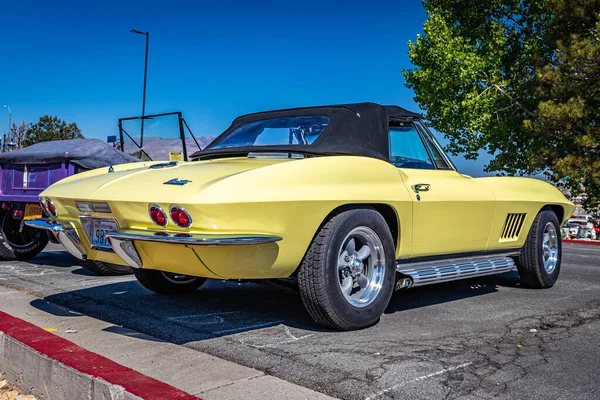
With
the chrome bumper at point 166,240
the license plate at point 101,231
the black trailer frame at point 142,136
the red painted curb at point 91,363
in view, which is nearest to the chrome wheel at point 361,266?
the chrome bumper at point 166,240

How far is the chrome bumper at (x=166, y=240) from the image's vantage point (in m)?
3.17

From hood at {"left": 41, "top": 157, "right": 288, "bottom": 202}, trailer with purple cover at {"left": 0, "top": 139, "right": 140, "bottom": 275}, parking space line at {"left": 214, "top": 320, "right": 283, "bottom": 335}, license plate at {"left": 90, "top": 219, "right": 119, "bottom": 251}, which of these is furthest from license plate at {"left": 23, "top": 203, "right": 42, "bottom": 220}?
parking space line at {"left": 214, "top": 320, "right": 283, "bottom": 335}

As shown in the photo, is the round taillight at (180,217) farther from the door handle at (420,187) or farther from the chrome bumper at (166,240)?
the door handle at (420,187)

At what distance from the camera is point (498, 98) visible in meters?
26.9

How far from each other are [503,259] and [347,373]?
272cm

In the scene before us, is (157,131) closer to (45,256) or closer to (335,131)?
(45,256)

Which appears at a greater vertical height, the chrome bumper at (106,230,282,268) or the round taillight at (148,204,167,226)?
the round taillight at (148,204,167,226)

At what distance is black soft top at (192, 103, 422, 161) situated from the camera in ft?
14.0

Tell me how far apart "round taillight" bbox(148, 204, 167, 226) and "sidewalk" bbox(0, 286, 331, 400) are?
71cm

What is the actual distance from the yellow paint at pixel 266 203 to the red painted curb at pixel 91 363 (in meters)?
0.64

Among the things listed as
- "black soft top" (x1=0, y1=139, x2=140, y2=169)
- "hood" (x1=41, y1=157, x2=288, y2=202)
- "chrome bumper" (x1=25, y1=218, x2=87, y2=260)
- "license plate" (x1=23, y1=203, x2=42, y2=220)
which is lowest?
"chrome bumper" (x1=25, y1=218, x2=87, y2=260)

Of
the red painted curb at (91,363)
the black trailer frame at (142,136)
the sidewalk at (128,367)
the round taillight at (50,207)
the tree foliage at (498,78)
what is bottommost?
the sidewalk at (128,367)

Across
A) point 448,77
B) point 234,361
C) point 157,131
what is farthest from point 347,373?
point 448,77

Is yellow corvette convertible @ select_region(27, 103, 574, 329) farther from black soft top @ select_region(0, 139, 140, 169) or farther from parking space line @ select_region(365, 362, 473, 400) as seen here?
black soft top @ select_region(0, 139, 140, 169)
